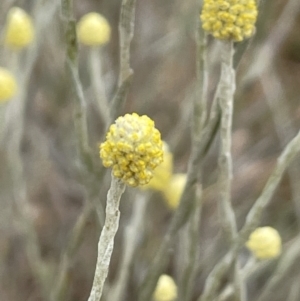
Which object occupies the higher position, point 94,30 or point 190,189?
point 94,30

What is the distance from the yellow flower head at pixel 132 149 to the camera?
33cm

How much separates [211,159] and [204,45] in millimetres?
615

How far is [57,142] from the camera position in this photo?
47.1 inches

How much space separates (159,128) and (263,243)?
589 millimetres

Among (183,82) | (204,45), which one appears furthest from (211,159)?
(204,45)

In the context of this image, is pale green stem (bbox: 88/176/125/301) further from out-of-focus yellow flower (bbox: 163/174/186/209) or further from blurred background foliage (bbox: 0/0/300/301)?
blurred background foliage (bbox: 0/0/300/301)

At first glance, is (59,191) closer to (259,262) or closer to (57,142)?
(57,142)

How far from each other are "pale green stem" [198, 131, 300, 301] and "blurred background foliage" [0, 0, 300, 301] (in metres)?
0.32

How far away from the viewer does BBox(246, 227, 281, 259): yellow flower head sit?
601 millimetres

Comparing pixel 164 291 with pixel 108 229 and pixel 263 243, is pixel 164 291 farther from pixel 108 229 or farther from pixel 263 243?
pixel 108 229

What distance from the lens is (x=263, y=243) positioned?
600 mm

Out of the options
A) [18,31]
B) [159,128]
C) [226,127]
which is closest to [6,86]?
[18,31]

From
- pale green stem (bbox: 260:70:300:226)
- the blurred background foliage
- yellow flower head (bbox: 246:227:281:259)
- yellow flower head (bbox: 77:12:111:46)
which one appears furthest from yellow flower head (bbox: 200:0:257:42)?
pale green stem (bbox: 260:70:300:226)

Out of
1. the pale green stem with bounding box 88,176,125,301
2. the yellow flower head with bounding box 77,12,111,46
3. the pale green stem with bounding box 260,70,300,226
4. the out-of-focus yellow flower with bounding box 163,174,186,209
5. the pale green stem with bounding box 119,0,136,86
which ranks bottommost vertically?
the pale green stem with bounding box 88,176,125,301
